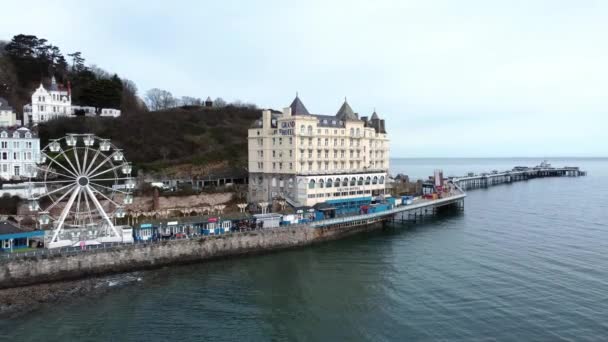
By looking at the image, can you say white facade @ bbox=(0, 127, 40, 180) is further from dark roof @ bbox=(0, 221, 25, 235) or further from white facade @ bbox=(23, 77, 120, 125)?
white facade @ bbox=(23, 77, 120, 125)

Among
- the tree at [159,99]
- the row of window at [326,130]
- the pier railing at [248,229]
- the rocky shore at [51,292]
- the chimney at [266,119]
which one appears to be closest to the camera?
the rocky shore at [51,292]

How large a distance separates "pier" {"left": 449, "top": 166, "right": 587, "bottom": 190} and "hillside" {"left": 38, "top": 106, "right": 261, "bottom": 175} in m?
57.9

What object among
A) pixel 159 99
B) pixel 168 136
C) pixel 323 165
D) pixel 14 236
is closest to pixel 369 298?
pixel 323 165

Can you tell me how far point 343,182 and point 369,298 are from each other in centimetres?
3041

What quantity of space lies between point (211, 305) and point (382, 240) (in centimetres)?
2813

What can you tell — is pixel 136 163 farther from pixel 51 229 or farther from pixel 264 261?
pixel 264 261

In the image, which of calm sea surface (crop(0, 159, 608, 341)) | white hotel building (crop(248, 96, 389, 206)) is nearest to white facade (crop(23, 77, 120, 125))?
white hotel building (crop(248, 96, 389, 206))

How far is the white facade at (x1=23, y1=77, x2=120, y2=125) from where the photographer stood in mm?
69812

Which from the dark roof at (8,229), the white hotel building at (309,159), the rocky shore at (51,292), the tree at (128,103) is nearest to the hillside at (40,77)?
the tree at (128,103)

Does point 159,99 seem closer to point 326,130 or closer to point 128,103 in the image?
point 128,103

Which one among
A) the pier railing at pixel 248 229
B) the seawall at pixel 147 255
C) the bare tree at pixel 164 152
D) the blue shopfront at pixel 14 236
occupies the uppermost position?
the bare tree at pixel 164 152

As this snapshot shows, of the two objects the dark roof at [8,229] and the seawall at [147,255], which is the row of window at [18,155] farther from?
the seawall at [147,255]

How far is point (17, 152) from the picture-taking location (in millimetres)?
53156

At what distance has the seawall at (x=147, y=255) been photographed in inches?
1401
